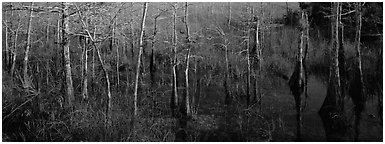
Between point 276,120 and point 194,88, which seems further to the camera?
point 194,88

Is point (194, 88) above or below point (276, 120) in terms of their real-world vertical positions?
above

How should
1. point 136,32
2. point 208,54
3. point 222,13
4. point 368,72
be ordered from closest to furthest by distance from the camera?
point 368,72 < point 208,54 < point 136,32 < point 222,13

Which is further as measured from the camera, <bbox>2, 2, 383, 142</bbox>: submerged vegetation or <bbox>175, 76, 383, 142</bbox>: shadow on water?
<bbox>175, 76, 383, 142</bbox>: shadow on water

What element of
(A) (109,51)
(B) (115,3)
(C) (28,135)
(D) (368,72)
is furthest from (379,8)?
→ (C) (28,135)

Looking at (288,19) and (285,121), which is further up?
(288,19)

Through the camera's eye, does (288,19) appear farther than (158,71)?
Yes

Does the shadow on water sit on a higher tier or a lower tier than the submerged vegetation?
lower

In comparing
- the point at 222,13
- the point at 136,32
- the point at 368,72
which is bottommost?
the point at 368,72

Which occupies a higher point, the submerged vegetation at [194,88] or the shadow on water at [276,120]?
the submerged vegetation at [194,88]

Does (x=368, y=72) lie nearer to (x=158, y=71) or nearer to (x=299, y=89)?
(x=299, y=89)

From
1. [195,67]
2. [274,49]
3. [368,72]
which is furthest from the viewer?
[274,49]

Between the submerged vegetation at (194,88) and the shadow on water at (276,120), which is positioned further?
the shadow on water at (276,120)

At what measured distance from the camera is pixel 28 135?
24.9 ft

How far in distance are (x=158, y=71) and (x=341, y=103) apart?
8921 millimetres
